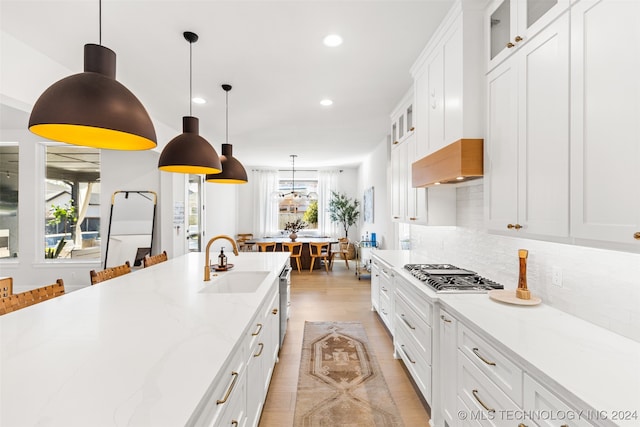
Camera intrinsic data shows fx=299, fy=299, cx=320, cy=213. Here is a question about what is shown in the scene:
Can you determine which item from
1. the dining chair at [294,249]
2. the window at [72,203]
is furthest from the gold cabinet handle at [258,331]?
the dining chair at [294,249]

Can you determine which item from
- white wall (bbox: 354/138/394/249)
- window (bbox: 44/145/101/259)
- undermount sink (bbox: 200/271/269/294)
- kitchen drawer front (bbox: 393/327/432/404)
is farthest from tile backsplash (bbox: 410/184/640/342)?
window (bbox: 44/145/101/259)

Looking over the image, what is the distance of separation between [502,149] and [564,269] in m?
0.73

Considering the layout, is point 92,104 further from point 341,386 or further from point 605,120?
point 341,386

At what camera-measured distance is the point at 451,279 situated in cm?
216

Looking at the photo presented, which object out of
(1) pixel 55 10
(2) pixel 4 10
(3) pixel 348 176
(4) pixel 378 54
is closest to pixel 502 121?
(4) pixel 378 54

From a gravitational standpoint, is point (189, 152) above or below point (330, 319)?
above

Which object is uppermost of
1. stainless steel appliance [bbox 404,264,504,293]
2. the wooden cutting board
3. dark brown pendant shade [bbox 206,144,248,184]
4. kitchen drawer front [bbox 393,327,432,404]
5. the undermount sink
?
dark brown pendant shade [bbox 206,144,248,184]

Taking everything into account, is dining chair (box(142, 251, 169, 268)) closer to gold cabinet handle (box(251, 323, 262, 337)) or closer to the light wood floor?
the light wood floor

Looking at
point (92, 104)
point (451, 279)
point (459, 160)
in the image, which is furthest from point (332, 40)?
point (451, 279)

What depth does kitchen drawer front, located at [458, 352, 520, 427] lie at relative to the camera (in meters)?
1.25

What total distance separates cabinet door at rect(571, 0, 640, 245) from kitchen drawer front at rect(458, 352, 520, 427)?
753 mm

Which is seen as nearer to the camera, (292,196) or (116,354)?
(116,354)

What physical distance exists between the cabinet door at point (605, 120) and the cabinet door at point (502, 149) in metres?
0.38

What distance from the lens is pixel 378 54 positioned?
8.28 ft
